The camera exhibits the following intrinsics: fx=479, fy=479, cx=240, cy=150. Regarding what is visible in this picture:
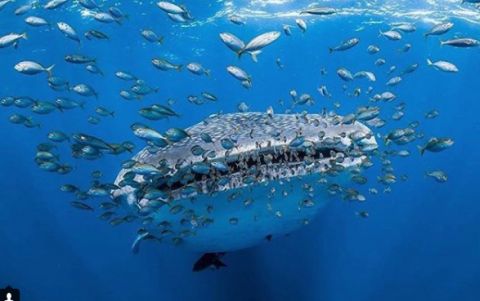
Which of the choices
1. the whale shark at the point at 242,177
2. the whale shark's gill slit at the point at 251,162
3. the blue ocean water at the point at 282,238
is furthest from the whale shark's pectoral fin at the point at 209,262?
the whale shark's gill slit at the point at 251,162

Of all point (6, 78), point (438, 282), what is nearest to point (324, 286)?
point (438, 282)

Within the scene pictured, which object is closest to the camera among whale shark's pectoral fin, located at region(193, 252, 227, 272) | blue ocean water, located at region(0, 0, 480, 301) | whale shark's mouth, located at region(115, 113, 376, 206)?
whale shark's mouth, located at region(115, 113, 376, 206)

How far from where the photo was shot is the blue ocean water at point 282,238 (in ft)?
37.0

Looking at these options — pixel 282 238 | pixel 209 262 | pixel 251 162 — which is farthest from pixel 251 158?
pixel 282 238

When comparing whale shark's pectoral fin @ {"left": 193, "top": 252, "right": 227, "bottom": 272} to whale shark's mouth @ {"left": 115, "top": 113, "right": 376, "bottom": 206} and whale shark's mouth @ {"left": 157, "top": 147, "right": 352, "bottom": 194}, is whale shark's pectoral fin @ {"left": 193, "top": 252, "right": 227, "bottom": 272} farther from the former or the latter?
whale shark's mouth @ {"left": 157, "top": 147, "right": 352, "bottom": 194}

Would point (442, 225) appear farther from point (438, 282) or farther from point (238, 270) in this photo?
point (238, 270)

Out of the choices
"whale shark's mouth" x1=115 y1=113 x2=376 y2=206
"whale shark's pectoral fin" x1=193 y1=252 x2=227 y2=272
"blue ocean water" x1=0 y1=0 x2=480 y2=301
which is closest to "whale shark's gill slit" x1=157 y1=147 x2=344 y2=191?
"whale shark's mouth" x1=115 y1=113 x2=376 y2=206

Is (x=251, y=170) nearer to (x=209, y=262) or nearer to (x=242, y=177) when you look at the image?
(x=242, y=177)

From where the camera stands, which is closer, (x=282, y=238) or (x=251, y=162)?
(x=251, y=162)

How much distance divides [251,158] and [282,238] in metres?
6.82

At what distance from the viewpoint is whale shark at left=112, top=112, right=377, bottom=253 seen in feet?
14.5

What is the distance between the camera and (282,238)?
10945 mm

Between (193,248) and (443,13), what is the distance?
12.2m

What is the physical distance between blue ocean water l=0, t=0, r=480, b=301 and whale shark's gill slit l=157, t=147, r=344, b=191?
9.15 ft
